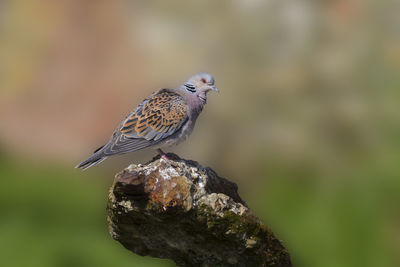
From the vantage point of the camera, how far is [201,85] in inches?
197

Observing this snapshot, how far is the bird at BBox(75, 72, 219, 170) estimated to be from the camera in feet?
15.2

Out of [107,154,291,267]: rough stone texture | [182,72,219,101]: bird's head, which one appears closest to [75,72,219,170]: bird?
[182,72,219,101]: bird's head

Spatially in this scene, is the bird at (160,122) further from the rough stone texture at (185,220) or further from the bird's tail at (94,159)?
the rough stone texture at (185,220)

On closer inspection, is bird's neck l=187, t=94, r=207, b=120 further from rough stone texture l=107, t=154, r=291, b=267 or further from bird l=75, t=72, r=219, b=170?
rough stone texture l=107, t=154, r=291, b=267

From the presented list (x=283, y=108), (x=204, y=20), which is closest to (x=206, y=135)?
(x=283, y=108)

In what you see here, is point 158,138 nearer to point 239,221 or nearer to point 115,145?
point 115,145

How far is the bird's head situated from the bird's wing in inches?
8.0

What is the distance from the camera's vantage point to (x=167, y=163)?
4.22 m

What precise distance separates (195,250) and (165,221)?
1.36ft

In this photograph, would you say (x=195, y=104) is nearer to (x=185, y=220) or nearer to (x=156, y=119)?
(x=156, y=119)

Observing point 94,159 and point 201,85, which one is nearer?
point 94,159

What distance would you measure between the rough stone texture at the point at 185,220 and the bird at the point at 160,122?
0.27 metres

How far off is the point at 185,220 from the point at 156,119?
0.95 meters

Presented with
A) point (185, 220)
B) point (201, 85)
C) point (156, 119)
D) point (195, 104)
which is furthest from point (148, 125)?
point (185, 220)
